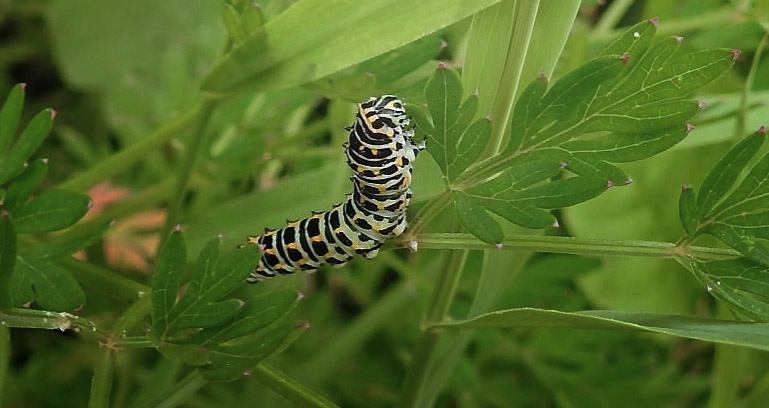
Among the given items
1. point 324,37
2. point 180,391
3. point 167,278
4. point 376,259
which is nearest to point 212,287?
point 167,278

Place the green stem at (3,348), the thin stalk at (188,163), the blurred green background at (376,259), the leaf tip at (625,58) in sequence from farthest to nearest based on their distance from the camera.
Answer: the blurred green background at (376,259) < the thin stalk at (188,163) < the green stem at (3,348) < the leaf tip at (625,58)

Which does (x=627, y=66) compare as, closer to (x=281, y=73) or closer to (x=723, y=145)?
(x=281, y=73)

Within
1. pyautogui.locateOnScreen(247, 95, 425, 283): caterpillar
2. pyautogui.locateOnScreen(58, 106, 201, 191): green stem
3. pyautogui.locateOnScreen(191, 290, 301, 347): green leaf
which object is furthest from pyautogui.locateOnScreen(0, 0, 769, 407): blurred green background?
pyautogui.locateOnScreen(191, 290, 301, 347): green leaf

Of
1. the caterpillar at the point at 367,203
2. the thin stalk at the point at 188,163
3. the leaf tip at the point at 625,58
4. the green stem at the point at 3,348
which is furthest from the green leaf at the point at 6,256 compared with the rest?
the leaf tip at the point at 625,58

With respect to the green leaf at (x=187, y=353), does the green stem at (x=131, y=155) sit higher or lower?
higher

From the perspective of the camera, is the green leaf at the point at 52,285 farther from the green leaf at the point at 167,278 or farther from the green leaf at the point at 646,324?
the green leaf at the point at 646,324

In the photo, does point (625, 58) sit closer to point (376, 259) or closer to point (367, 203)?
point (367, 203)

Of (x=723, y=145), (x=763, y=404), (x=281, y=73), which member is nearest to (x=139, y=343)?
(x=281, y=73)
